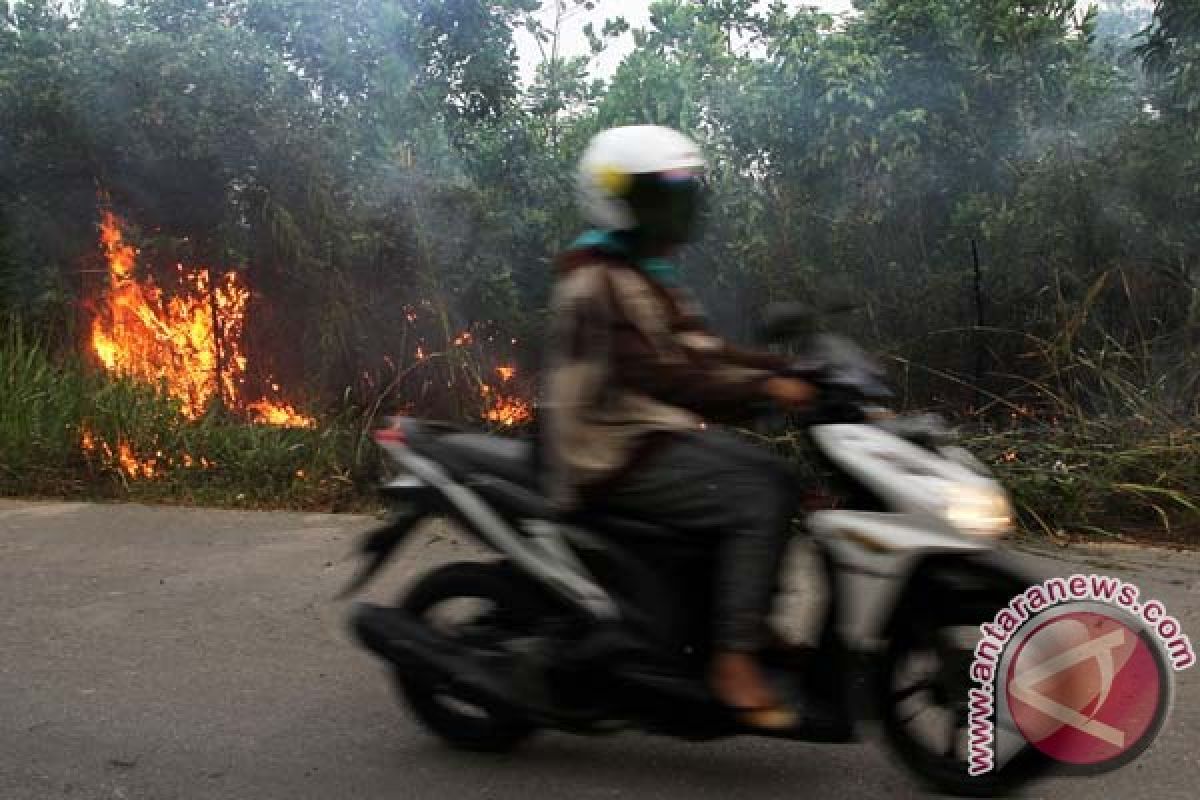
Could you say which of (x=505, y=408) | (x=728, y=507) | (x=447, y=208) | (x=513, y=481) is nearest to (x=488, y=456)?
(x=513, y=481)

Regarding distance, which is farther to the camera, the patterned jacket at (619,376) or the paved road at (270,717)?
the paved road at (270,717)

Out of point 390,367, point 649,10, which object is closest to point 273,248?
point 390,367

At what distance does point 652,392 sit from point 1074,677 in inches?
45.9

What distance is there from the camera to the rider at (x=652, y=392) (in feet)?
9.80

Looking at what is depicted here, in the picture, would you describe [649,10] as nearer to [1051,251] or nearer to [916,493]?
[1051,251]

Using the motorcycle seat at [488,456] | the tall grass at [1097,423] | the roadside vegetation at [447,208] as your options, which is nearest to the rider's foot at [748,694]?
the motorcycle seat at [488,456]

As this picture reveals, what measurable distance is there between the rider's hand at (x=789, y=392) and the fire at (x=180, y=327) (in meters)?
5.99

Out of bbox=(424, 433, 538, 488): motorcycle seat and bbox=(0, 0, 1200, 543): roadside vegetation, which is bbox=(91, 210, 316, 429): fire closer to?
bbox=(0, 0, 1200, 543): roadside vegetation

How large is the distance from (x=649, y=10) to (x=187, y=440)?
577cm

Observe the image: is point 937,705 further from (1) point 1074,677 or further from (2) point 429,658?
(2) point 429,658

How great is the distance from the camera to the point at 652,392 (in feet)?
10.1

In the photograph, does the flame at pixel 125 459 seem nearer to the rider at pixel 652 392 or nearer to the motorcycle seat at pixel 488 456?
the motorcycle seat at pixel 488 456

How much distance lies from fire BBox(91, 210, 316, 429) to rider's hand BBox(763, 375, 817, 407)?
5.99 meters

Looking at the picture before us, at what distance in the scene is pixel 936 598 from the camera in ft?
9.45
